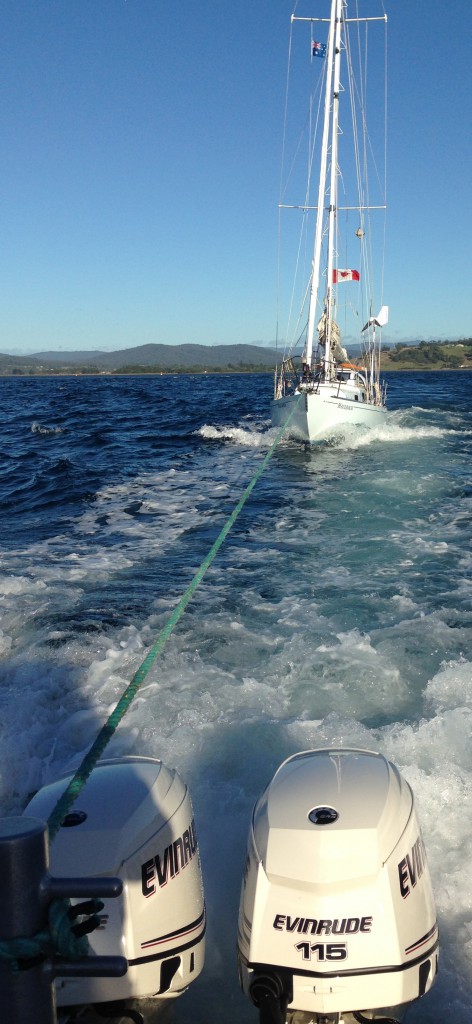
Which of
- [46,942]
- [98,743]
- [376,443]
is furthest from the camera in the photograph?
[376,443]

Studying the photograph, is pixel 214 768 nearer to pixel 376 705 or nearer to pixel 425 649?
pixel 376 705

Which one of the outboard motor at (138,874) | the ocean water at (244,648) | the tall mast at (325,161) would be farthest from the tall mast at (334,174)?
the outboard motor at (138,874)

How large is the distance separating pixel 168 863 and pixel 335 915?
559 millimetres

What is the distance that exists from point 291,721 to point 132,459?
50.4 ft

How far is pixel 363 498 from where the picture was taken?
12.9 meters

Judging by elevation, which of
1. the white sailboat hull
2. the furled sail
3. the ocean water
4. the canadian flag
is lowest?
the ocean water

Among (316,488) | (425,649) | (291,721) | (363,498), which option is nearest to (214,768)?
(291,721)

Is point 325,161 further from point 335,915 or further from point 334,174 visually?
point 335,915

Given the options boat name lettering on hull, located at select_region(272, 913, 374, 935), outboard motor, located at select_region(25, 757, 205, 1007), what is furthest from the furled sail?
boat name lettering on hull, located at select_region(272, 913, 374, 935)

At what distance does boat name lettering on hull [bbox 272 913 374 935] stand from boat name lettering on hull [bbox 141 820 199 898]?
39 centimetres

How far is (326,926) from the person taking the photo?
87.7 inches

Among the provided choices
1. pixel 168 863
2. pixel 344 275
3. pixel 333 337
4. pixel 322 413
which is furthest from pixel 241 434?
pixel 168 863

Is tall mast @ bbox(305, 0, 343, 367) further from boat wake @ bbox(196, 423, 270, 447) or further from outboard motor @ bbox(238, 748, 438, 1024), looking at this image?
outboard motor @ bbox(238, 748, 438, 1024)

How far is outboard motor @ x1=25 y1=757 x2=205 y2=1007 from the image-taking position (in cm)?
223
